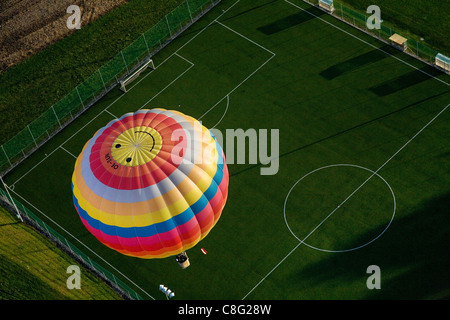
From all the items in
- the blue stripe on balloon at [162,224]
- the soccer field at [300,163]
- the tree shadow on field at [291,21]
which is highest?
the blue stripe on balloon at [162,224]

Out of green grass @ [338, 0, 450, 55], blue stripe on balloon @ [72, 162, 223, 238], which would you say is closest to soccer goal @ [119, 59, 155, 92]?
green grass @ [338, 0, 450, 55]

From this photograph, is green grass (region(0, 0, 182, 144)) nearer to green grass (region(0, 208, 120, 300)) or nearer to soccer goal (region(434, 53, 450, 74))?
green grass (region(0, 208, 120, 300))

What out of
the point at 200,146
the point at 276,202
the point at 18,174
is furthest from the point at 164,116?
the point at 18,174

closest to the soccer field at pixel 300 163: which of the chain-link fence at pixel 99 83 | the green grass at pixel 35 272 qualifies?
the chain-link fence at pixel 99 83

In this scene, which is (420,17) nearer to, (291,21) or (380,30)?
(380,30)

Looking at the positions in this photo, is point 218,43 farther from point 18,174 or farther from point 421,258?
point 421,258

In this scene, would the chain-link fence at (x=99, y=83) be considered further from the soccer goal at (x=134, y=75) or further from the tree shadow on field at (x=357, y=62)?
the tree shadow on field at (x=357, y=62)

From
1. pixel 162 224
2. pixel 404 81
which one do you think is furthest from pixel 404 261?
pixel 162 224
